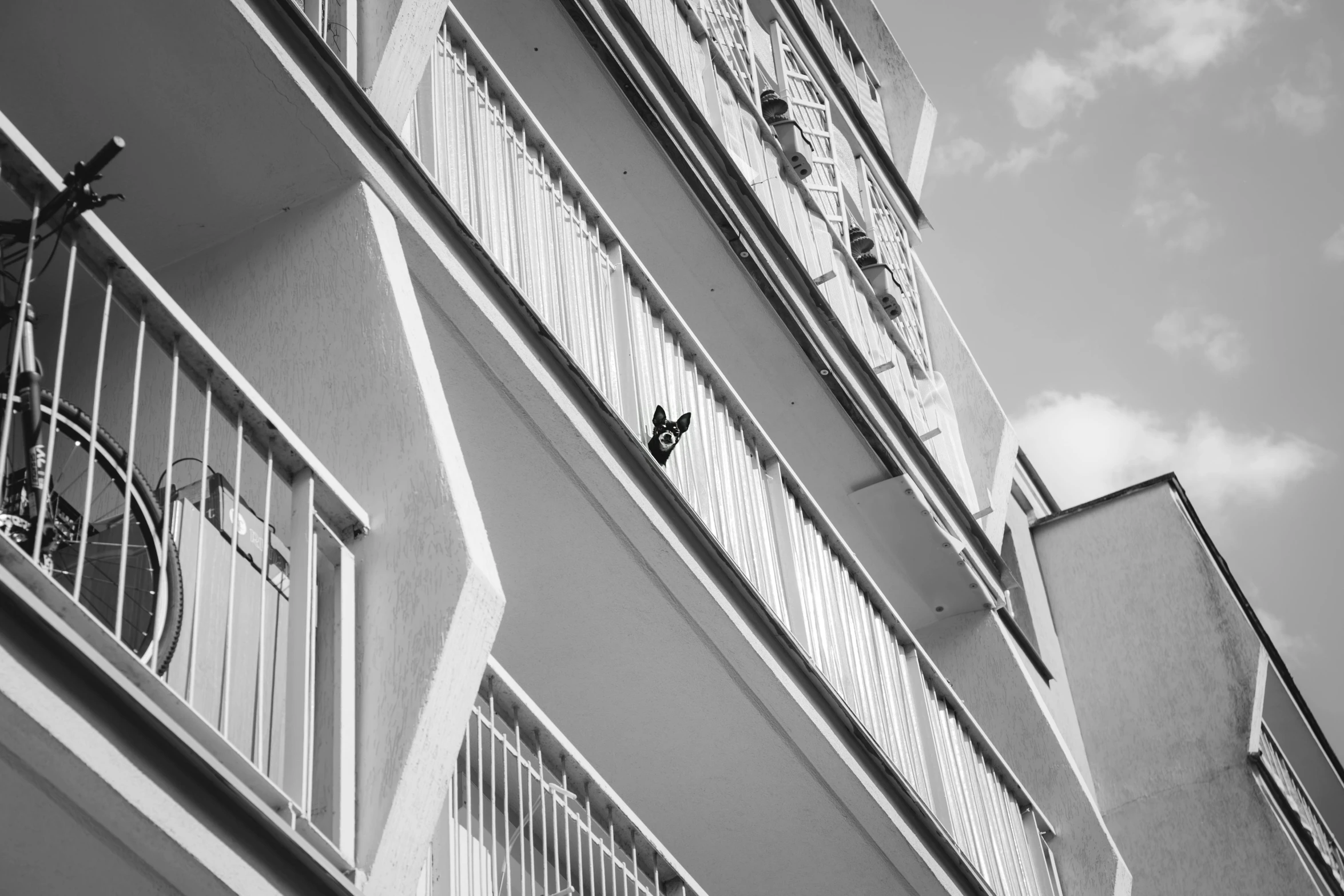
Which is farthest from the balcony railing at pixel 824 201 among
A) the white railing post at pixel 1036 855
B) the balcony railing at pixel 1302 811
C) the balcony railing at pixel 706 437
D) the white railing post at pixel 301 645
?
the white railing post at pixel 301 645

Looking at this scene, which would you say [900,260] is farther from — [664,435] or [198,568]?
[198,568]

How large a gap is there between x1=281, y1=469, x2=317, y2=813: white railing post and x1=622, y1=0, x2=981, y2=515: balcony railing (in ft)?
19.4

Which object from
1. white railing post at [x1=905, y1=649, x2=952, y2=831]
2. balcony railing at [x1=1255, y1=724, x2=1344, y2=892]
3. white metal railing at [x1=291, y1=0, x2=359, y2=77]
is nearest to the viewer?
white metal railing at [x1=291, y1=0, x2=359, y2=77]

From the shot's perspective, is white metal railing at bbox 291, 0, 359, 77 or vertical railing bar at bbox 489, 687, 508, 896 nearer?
vertical railing bar at bbox 489, 687, 508, 896

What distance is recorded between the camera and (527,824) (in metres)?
6.99

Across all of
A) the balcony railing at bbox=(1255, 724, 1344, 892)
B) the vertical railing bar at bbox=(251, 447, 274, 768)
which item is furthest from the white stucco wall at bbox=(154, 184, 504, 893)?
the balcony railing at bbox=(1255, 724, 1344, 892)

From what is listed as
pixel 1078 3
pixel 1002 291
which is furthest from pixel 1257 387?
pixel 1078 3

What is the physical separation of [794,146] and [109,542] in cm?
784

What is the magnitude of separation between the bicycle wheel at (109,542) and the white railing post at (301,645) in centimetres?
33

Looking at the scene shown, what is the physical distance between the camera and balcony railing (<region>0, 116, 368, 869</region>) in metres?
4.12

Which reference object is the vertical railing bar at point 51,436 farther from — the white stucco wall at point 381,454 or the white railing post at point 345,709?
the white stucco wall at point 381,454

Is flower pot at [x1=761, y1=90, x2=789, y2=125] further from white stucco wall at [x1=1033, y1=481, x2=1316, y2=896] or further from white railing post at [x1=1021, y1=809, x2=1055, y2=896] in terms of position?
white railing post at [x1=1021, y1=809, x2=1055, y2=896]

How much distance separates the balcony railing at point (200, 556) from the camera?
13.5 feet

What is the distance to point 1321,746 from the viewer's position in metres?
17.6
